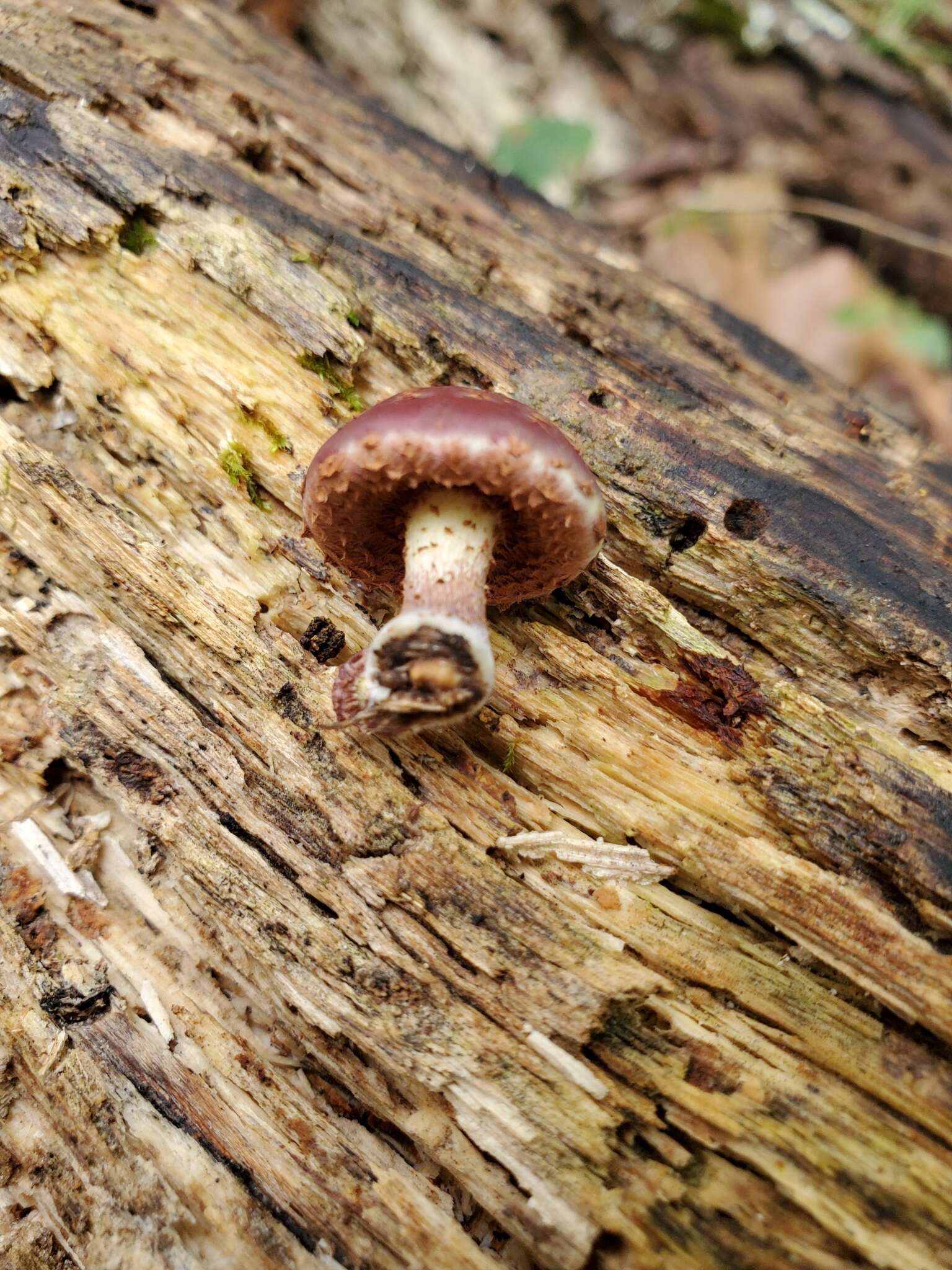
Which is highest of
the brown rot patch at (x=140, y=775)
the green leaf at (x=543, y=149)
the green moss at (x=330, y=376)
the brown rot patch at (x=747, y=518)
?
the green leaf at (x=543, y=149)

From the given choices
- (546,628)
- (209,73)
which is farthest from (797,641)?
(209,73)

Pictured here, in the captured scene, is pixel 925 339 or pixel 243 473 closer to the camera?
pixel 243 473

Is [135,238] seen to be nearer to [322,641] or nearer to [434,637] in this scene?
[322,641]

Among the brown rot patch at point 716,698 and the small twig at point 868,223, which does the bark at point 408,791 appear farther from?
the small twig at point 868,223

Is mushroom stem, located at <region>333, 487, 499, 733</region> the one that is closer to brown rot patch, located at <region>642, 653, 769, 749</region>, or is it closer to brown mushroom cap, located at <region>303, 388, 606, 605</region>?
brown mushroom cap, located at <region>303, 388, 606, 605</region>

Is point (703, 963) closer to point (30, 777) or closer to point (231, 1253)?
point (231, 1253)

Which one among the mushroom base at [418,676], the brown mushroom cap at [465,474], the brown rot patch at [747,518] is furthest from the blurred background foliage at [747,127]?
the mushroom base at [418,676]

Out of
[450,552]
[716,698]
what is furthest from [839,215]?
[450,552]
